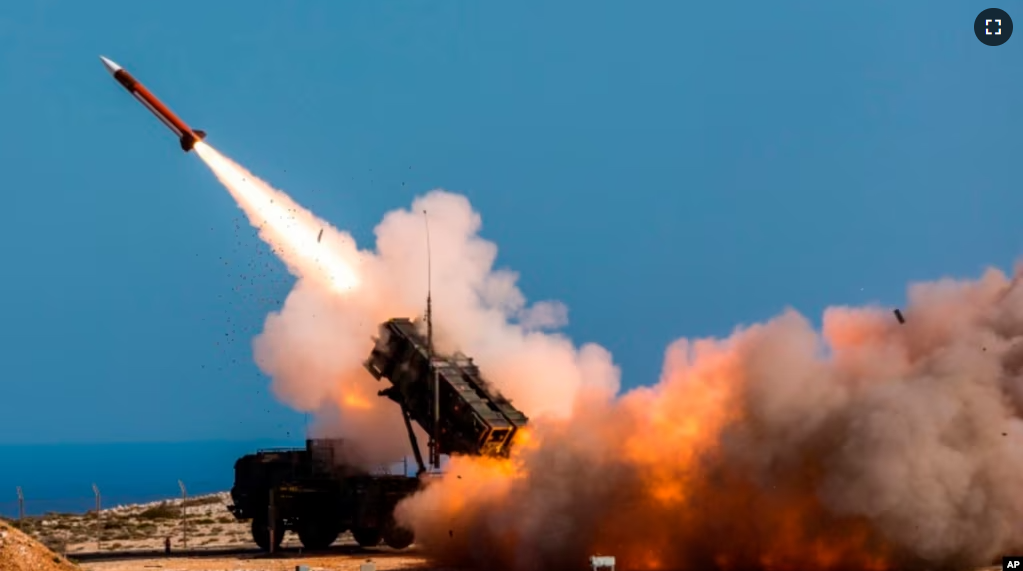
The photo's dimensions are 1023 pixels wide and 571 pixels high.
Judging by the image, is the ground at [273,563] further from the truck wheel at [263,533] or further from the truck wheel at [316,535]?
the truck wheel at [316,535]

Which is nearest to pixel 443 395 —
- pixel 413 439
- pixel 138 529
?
pixel 413 439

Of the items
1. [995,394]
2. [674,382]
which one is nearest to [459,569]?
[674,382]

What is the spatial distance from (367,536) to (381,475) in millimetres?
1547

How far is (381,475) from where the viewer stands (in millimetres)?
40094

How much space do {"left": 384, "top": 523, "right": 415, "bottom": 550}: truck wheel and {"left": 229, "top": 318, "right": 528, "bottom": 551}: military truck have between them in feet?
0.07

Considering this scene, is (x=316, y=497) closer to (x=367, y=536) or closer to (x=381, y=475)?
(x=367, y=536)

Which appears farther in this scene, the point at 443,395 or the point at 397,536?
the point at 397,536

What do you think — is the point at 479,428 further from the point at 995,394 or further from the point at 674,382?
the point at 995,394

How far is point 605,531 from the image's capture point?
32.4 m

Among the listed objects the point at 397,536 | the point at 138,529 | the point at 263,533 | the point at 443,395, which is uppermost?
the point at 138,529

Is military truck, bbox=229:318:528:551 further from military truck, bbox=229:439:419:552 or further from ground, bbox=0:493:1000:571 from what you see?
ground, bbox=0:493:1000:571

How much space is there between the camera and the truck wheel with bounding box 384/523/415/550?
1537 inches

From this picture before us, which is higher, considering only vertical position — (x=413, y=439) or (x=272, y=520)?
(x=413, y=439)

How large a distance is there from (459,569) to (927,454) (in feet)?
33.4
